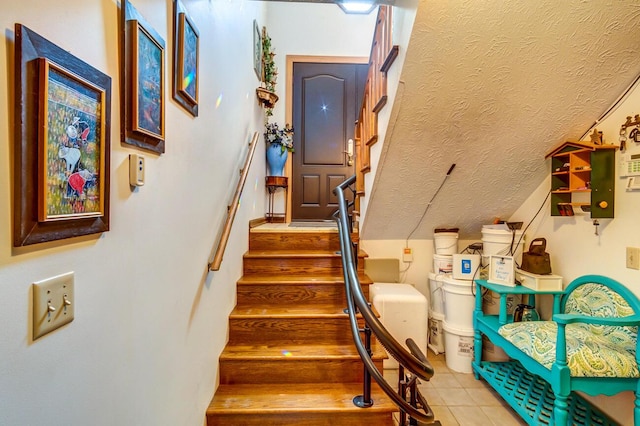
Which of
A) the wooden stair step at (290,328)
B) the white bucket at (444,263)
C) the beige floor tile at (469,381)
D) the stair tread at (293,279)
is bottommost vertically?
the beige floor tile at (469,381)

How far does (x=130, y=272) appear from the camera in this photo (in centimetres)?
98

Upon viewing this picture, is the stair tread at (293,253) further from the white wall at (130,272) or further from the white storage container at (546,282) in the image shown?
the white storage container at (546,282)

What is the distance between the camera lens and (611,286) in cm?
195

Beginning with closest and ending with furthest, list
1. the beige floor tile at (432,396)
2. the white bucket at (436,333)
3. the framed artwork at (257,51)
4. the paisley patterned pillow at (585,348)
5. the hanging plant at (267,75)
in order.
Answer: the paisley patterned pillow at (585,348), the beige floor tile at (432,396), the white bucket at (436,333), the framed artwork at (257,51), the hanging plant at (267,75)

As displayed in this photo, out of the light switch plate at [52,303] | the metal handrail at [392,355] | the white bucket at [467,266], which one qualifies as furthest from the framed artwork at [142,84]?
the white bucket at [467,266]

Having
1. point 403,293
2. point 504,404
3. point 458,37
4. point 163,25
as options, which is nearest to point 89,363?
point 163,25

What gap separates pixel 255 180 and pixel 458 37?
230cm

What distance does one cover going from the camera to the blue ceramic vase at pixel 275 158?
401 centimetres

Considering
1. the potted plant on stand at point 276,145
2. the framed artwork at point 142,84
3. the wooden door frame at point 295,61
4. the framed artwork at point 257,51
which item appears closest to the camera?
the framed artwork at point 142,84

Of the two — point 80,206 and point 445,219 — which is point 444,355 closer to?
point 445,219

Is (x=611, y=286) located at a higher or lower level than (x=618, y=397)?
higher

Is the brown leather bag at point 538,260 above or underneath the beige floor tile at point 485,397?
above

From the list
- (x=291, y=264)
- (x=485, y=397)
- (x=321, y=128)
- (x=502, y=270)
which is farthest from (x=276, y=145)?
(x=485, y=397)

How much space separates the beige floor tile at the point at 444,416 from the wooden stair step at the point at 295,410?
0.44 metres
